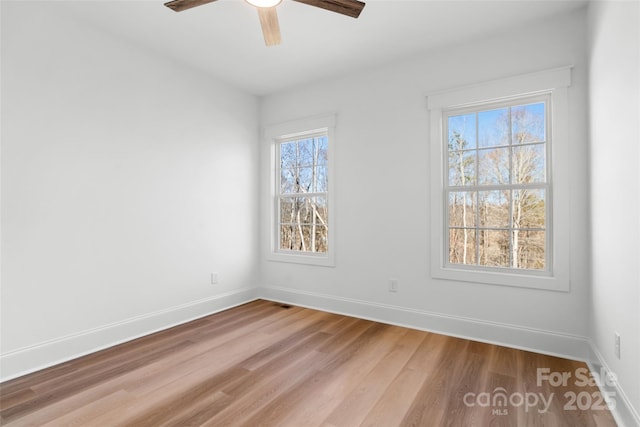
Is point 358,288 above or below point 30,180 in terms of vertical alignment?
below

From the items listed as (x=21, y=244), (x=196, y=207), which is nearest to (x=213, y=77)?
(x=196, y=207)

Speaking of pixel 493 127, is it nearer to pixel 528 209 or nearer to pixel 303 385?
pixel 528 209

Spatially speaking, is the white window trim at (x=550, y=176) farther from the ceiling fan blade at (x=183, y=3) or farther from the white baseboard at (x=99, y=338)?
the white baseboard at (x=99, y=338)

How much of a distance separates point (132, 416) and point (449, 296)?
2.65 m

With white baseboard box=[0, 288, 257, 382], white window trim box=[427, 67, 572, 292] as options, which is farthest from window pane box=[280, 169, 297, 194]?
white window trim box=[427, 67, 572, 292]

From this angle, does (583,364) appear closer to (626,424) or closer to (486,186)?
(626,424)

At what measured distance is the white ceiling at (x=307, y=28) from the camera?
98.3 inches

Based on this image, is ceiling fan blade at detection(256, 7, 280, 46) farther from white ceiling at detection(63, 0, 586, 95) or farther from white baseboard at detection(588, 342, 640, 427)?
white baseboard at detection(588, 342, 640, 427)

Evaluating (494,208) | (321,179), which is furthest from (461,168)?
(321,179)

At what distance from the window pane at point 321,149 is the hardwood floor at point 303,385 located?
2.08 metres

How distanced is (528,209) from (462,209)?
1.77 ft

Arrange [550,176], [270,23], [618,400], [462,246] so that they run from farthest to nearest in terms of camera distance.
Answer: [462,246] < [550,176] < [270,23] < [618,400]

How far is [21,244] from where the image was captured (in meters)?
2.29

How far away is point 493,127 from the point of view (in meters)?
2.98
